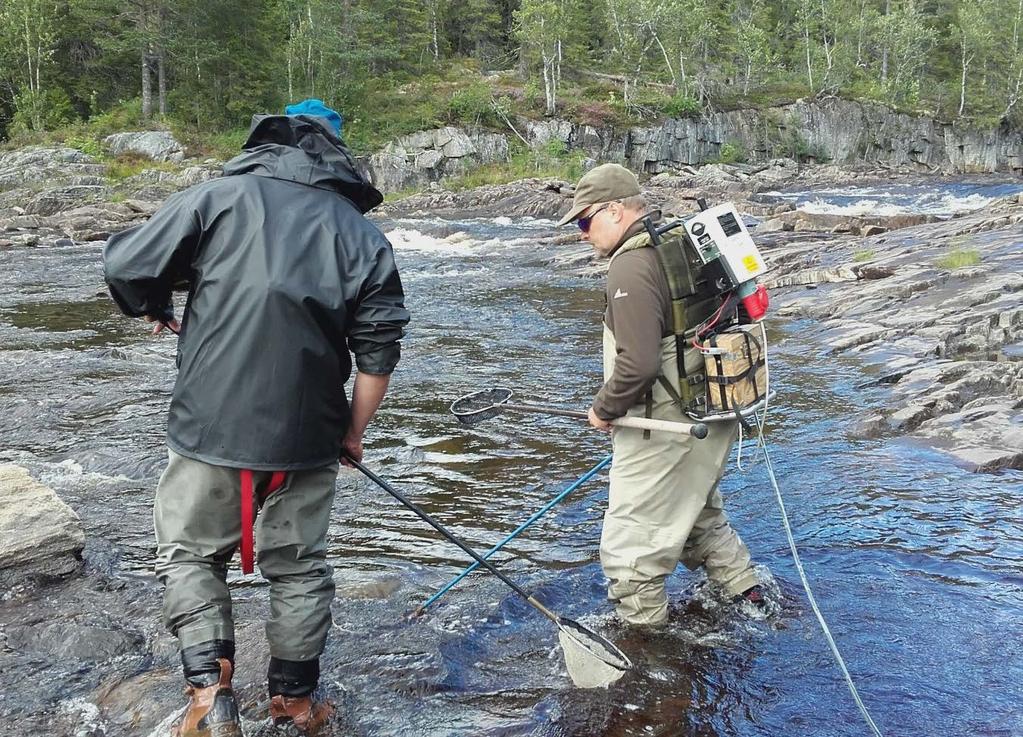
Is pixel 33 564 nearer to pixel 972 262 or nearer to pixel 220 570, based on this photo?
pixel 220 570

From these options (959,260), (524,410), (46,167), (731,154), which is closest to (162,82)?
(46,167)

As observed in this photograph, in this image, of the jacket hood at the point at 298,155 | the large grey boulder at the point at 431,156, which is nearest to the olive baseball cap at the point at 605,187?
the jacket hood at the point at 298,155

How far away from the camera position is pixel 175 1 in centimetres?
4978

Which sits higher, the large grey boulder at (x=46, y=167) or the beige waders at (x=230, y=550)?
the large grey boulder at (x=46, y=167)

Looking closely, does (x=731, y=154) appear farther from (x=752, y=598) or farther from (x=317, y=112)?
(x=317, y=112)

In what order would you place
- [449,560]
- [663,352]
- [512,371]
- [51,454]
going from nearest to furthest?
[663,352], [449,560], [51,454], [512,371]

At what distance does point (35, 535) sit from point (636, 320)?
12.8 ft

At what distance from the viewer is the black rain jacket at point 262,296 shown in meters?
3.41

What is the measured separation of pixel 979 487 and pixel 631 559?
355 cm

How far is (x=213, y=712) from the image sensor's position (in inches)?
135

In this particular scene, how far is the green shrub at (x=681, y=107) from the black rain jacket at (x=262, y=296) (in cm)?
5935

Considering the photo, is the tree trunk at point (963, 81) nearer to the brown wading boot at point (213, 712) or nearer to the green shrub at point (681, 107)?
the green shrub at point (681, 107)

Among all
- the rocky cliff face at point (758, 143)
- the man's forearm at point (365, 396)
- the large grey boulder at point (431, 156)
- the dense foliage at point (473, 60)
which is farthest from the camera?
the rocky cliff face at point (758, 143)

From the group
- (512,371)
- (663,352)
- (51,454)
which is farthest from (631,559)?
(512,371)
